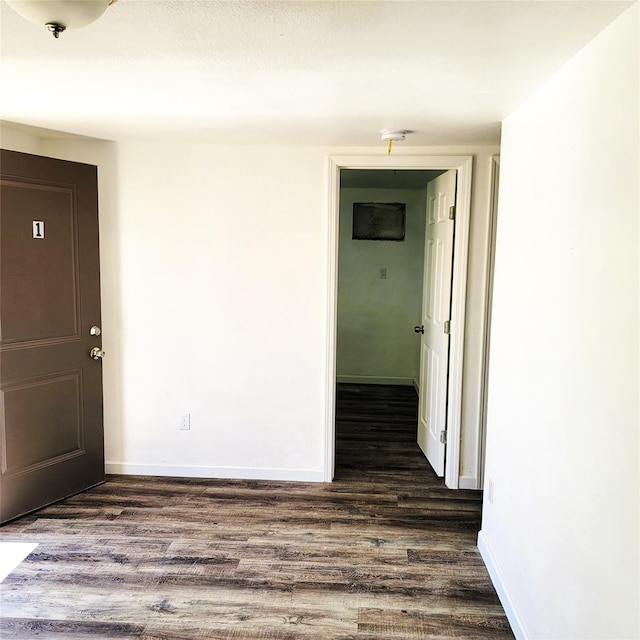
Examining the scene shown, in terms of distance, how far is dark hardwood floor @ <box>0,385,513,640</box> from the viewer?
6.80 feet

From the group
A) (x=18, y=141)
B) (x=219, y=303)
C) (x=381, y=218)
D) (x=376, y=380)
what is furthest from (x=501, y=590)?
(x=381, y=218)

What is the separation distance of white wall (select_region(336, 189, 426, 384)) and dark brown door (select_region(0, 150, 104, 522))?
10.0 ft

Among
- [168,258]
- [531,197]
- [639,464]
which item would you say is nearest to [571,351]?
[639,464]

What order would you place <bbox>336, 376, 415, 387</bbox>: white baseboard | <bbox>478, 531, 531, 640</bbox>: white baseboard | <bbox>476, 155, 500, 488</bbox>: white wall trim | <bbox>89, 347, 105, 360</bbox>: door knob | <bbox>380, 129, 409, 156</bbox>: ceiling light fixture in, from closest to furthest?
<bbox>478, 531, 531, 640</bbox>: white baseboard < <bbox>380, 129, 409, 156</bbox>: ceiling light fixture < <bbox>476, 155, 500, 488</bbox>: white wall trim < <bbox>89, 347, 105, 360</bbox>: door knob < <bbox>336, 376, 415, 387</bbox>: white baseboard

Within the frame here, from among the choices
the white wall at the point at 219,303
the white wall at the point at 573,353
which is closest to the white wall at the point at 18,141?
the white wall at the point at 219,303

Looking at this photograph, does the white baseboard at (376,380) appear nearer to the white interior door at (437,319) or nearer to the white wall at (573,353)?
the white interior door at (437,319)

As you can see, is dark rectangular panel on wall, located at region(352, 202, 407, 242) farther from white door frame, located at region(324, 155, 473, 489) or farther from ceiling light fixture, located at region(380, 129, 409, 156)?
ceiling light fixture, located at region(380, 129, 409, 156)

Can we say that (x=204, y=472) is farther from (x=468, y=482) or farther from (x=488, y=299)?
(x=488, y=299)

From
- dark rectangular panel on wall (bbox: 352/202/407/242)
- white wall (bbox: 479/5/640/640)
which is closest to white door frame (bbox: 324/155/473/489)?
white wall (bbox: 479/5/640/640)

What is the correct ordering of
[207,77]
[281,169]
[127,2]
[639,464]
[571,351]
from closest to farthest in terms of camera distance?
[639,464] < [127,2] < [571,351] < [207,77] < [281,169]

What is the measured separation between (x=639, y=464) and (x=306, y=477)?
2.47m

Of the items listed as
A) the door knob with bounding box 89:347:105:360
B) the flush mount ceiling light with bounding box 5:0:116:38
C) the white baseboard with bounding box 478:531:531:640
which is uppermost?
the flush mount ceiling light with bounding box 5:0:116:38

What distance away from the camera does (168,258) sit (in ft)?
10.8

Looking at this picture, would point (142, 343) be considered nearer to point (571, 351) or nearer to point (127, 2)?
point (127, 2)
